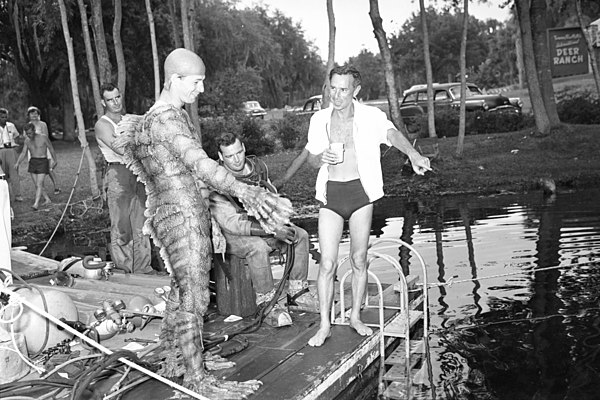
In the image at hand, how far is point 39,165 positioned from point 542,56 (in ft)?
45.5

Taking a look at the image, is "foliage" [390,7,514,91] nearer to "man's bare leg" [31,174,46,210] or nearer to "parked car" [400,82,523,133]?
"parked car" [400,82,523,133]

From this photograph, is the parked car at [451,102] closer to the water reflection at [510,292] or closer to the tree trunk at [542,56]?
the tree trunk at [542,56]

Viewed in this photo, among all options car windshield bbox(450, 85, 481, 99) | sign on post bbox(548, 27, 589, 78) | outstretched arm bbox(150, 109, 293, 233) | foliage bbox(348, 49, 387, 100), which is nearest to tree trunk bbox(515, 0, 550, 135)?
car windshield bbox(450, 85, 481, 99)

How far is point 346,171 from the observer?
596 cm

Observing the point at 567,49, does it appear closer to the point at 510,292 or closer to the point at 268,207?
the point at 510,292

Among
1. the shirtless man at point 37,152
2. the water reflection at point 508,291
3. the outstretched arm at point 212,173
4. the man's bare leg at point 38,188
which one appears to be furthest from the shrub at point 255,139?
the outstretched arm at point 212,173

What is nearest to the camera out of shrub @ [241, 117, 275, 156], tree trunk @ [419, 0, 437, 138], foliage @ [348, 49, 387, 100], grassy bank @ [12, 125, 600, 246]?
grassy bank @ [12, 125, 600, 246]

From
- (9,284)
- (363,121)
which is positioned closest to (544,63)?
(363,121)

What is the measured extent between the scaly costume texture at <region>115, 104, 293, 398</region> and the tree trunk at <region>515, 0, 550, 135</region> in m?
16.7

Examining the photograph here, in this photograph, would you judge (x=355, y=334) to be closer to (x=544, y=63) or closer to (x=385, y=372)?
(x=385, y=372)

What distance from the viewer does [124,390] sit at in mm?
4996

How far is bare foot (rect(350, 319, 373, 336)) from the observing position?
20.2 feet

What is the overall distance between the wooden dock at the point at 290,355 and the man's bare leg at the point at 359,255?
10cm

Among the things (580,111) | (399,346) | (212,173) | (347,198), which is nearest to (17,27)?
(580,111)
